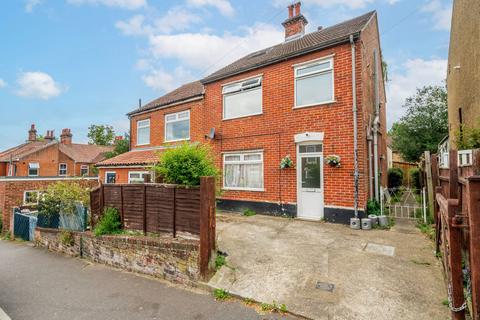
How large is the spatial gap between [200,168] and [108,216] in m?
3.09

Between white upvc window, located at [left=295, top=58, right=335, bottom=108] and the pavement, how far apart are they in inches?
275

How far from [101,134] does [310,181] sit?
45.3m

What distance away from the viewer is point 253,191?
979 cm

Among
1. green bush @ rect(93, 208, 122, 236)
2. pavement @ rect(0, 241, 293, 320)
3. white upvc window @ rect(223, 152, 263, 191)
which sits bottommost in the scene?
pavement @ rect(0, 241, 293, 320)

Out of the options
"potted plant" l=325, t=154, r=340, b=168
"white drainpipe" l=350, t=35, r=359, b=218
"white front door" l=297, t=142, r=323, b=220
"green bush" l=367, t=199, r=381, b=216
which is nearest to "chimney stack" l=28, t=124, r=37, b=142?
"white front door" l=297, t=142, r=323, b=220

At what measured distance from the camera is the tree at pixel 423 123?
736 inches

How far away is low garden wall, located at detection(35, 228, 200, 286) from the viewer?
4516mm

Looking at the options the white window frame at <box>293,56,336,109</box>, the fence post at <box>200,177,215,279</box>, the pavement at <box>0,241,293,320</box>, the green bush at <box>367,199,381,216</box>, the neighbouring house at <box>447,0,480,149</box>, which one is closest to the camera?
the pavement at <box>0,241,293,320</box>

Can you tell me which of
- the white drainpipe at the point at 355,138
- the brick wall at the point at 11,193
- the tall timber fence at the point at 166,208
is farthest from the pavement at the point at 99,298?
the brick wall at the point at 11,193

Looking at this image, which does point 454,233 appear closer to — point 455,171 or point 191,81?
point 455,171

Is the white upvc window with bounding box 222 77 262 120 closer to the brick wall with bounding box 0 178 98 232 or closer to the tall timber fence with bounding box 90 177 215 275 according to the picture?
the tall timber fence with bounding box 90 177 215 275

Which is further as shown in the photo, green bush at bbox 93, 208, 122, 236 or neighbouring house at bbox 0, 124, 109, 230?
neighbouring house at bbox 0, 124, 109, 230

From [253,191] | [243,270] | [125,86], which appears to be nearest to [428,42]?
[253,191]

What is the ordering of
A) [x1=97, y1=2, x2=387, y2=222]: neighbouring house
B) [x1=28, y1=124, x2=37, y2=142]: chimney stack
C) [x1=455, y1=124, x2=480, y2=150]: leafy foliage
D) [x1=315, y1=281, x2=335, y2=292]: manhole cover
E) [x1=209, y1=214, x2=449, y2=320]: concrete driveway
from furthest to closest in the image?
[x1=28, y1=124, x2=37, y2=142]: chimney stack
[x1=97, y1=2, x2=387, y2=222]: neighbouring house
[x1=455, y1=124, x2=480, y2=150]: leafy foliage
[x1=315, y1=281, x2=335, y2=292]: manhole cover
[x1=209, y1=214, x2=449, y2=320]: concrete driveway
